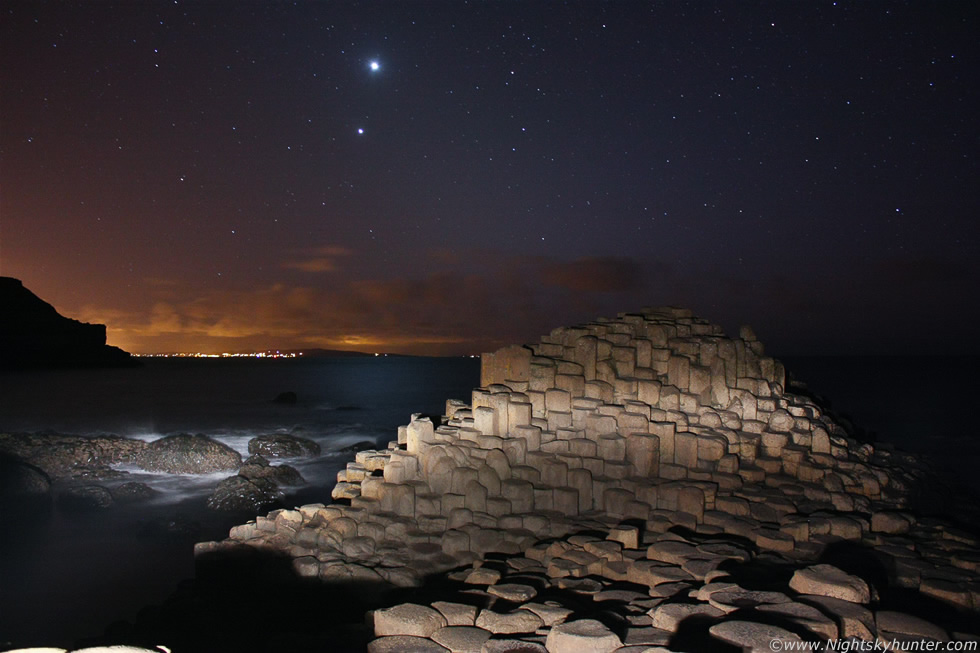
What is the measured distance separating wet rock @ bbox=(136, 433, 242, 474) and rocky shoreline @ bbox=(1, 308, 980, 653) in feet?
30.4

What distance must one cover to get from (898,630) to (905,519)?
4.19 meters

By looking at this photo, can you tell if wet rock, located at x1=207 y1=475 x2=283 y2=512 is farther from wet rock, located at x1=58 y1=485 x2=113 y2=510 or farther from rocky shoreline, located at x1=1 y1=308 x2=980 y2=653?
rocky shoreline, located at x1=1 y1=308 x2=980 y2=653

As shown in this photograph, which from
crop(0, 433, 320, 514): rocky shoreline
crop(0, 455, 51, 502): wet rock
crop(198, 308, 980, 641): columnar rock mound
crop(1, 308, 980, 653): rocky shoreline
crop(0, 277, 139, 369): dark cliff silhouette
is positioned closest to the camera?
crop(1, 308, 980, 653): rocky shoreline

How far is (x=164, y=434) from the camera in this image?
3328cm

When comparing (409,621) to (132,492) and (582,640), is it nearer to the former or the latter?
(582,640)

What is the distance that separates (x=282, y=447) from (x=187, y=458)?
4141 mm

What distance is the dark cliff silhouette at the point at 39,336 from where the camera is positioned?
95125 mm

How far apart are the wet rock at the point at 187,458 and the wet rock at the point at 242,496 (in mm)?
4013

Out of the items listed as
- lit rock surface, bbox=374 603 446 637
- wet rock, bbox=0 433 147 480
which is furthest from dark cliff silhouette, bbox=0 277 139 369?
lit rock surface, bbox=374 603 446 637

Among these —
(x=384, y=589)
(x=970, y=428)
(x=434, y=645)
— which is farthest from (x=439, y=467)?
(x=970, y=428)

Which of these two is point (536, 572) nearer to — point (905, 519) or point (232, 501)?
point (905, 519)

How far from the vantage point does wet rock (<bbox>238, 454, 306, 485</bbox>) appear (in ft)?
55.8

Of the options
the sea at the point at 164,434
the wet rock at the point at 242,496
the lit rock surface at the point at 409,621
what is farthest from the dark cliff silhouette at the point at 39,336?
the lit rock surface at the point at 409,621

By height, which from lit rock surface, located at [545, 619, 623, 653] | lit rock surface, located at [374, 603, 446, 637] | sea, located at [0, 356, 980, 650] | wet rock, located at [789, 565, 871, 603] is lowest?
sea, located at [0, 356, 980, 650]
